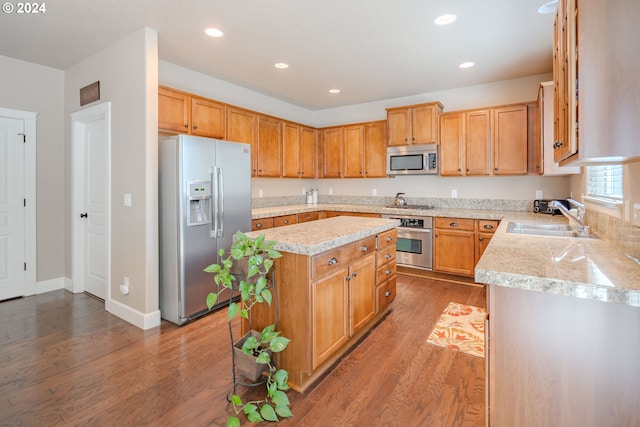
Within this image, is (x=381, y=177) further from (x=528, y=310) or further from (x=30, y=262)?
(x=30, y=262)

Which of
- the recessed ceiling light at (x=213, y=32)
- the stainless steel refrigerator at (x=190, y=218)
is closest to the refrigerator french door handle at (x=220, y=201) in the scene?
the stainless steel refrigerator at (x=190, y=218)

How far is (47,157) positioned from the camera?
3969 millimetres

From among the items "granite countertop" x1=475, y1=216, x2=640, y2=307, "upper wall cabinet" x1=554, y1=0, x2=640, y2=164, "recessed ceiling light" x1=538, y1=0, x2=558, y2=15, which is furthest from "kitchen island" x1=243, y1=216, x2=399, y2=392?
"recessed ceiling light" x1=538, y1=0, x2=558, y2=15

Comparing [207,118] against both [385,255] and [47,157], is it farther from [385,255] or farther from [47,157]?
[385,255]

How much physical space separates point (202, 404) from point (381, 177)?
4.25m

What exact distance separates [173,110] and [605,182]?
157 inches

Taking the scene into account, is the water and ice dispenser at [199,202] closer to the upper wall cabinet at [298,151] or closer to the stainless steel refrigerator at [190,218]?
the stainless steel refrigerator at [190,218]

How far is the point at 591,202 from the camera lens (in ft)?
8.41

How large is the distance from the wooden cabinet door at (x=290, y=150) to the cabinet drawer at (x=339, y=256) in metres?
2.81

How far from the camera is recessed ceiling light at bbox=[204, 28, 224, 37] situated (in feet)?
9.68

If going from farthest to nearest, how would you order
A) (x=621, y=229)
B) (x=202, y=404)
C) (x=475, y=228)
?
(x=475, y=228) < (x=202, y=404) < (x=621, y=229)

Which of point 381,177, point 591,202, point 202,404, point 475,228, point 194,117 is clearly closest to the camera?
point 202,404

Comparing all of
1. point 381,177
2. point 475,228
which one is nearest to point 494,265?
point 475,228

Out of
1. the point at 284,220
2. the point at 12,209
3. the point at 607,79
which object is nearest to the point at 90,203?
the point at 12,209
